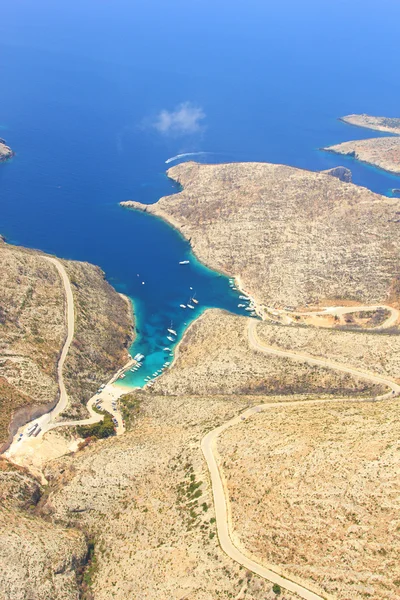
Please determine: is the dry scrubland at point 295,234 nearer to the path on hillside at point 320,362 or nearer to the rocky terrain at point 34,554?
the path on hillside at point 320,362

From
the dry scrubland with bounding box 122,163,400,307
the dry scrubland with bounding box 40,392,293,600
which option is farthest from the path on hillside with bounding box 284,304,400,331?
the dry scrubland with bounding box 40,392,293,600

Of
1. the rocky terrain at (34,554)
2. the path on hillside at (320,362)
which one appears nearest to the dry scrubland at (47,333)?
the rocky terrain at (34,554)

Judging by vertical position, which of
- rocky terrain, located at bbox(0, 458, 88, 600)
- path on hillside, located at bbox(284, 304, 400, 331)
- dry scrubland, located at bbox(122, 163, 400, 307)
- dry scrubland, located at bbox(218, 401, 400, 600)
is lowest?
rocky terrain, located at bbox(0, 458, 88, 600)

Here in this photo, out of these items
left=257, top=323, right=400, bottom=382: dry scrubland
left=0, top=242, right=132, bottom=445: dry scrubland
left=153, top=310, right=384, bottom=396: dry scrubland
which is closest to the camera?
left=0, top=242, right=132, bottom=445: dry scrubland

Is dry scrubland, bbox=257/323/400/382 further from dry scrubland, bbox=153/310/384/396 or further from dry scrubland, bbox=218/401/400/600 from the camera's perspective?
dry scrubland, bbox=218/401/400/600

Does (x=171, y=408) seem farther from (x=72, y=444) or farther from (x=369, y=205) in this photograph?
(x=369, y=205)

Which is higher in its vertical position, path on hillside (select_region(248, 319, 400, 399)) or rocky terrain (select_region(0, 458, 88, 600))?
path on hillside (select_region(248, 319, 400, 399))

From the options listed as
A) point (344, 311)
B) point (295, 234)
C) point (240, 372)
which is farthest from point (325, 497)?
point (295, 234)
